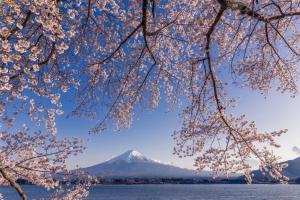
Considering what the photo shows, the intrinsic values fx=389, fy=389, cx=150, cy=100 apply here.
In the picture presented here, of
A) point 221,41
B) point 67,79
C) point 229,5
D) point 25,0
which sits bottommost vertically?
point 25,0

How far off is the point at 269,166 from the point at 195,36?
2.75m

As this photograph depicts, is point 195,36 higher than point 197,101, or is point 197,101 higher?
point 195,36

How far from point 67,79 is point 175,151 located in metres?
2.61

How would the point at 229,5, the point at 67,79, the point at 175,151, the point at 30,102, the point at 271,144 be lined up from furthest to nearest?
the point at 175,151
the point at 271,144
the point at 67,79
the point at 229,5
the point at 30,102

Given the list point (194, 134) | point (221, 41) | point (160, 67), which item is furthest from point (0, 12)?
point (221, 41)

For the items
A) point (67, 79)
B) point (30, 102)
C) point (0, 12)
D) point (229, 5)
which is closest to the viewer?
point (0, 12)

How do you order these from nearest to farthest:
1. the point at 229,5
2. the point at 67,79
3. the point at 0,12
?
the point at 0,12 < the point at 229,5 < the point at 67,79

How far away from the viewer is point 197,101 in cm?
741

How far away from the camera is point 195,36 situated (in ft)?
24.4

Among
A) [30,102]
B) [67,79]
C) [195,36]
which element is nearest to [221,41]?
[195,36]

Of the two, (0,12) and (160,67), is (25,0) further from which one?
(160,67)

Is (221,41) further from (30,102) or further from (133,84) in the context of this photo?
(30,102)

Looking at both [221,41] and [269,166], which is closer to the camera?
[269,166]

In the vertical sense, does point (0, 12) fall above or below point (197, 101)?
below
